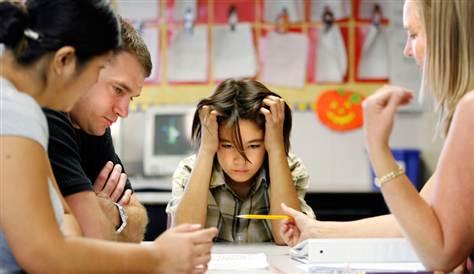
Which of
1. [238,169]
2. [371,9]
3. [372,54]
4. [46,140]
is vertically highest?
[371,9]

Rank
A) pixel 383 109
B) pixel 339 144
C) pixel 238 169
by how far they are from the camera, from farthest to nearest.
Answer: pixel 339 144 → pixel 238 169 → pixel 383 109

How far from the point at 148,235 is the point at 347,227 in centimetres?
151

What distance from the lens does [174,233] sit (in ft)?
3.80

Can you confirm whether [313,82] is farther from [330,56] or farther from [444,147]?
[444,147]

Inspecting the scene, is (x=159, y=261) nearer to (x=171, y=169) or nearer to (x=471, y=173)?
(x=471, y=173)

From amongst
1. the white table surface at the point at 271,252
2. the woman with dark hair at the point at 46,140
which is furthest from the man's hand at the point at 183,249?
the white table surface at the point at 271,252

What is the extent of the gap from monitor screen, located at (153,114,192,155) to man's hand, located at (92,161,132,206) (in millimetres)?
1814

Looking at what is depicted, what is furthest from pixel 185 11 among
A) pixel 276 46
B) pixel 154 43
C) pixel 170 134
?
pixel 170 134

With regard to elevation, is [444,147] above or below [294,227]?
above

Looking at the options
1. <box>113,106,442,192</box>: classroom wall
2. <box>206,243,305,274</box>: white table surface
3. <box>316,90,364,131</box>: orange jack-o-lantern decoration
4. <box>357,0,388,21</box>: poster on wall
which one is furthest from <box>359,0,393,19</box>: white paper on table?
<box>206,243,305,274</box>: white table surface

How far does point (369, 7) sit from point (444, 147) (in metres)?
2.67

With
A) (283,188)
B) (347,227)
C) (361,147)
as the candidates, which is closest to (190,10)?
(361,147)

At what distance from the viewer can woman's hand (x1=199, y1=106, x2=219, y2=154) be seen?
2137 millimetres

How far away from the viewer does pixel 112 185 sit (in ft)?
6.02
